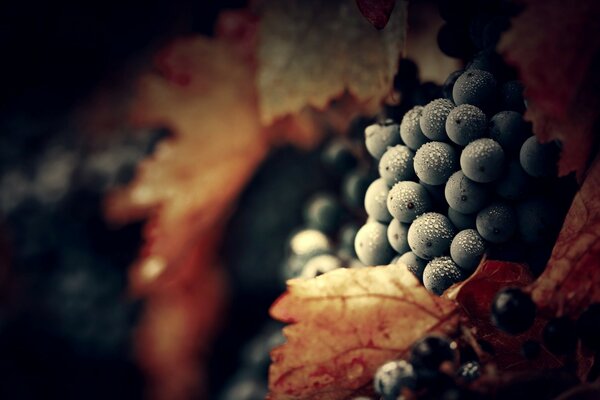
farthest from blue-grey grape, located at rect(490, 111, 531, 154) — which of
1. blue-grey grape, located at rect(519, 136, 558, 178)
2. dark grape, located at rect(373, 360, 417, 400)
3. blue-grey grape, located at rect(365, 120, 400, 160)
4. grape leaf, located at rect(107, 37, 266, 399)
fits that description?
grape leaf, located at rect(107, 37, 266, 399)

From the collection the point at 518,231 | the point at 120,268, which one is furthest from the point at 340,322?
the point at 120,268

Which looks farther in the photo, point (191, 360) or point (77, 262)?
point (191, 360)

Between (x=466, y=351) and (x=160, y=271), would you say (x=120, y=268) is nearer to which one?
(x=160, y=271)

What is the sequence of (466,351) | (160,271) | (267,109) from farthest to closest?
1. (160,271)
2. (267,109)
3. (466,351)

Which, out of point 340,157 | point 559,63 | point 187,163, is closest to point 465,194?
A: point 559,63

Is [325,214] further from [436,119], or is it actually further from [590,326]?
[590,326]

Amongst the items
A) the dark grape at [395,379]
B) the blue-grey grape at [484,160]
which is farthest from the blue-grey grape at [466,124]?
the dark grape at [395,379]
